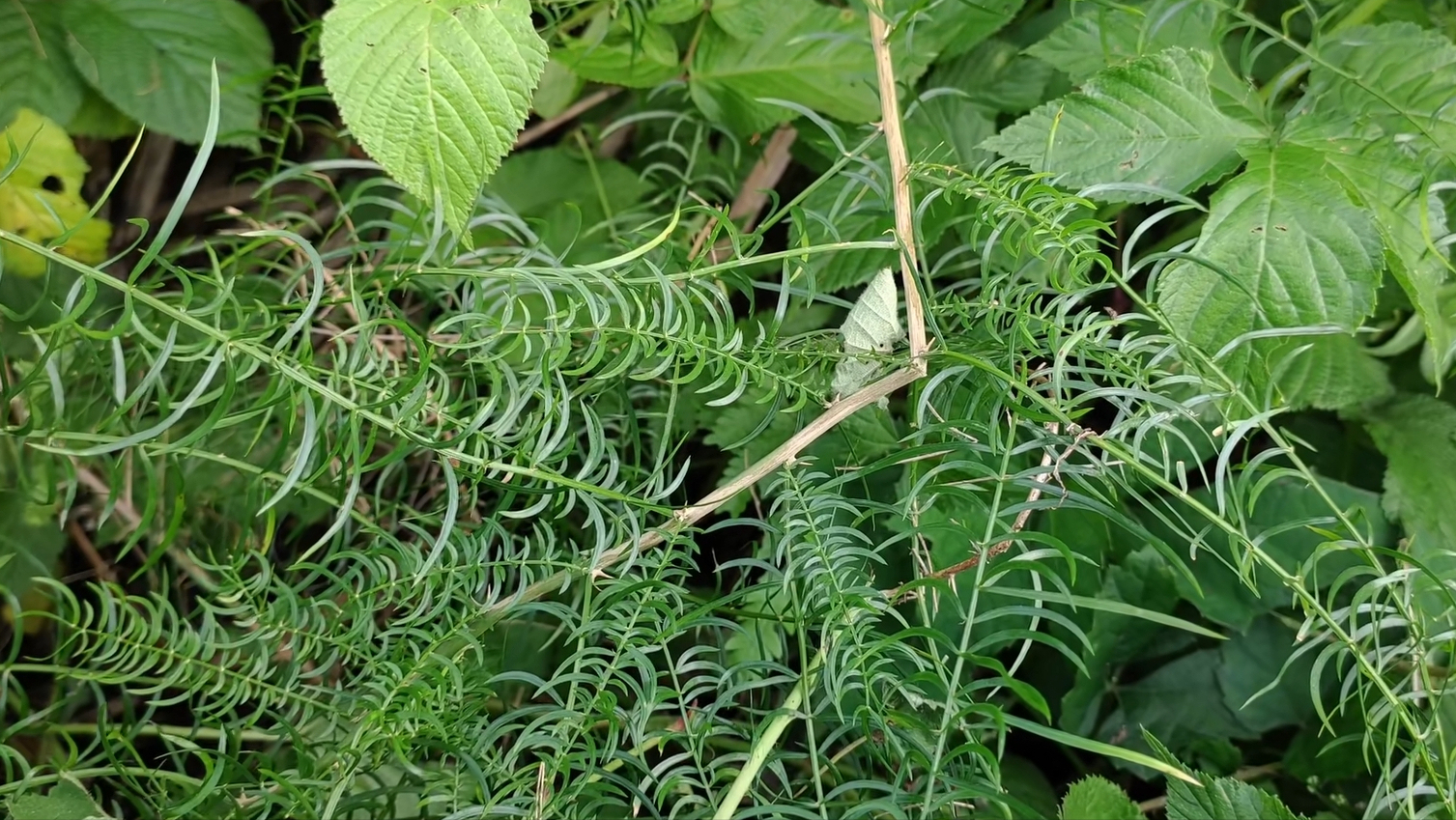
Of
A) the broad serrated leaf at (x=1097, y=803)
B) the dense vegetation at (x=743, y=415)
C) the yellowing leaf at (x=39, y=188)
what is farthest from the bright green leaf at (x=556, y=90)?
the broad serrated leaf at (x=1097, y=803)

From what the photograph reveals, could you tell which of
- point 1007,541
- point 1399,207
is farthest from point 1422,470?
point 1007,541

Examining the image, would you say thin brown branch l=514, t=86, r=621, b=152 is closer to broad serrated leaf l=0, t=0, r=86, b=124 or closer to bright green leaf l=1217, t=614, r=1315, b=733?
broad serrated leaf l=0, t=0, r=86, b=124

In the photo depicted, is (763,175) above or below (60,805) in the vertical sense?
above

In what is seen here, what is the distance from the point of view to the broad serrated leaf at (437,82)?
50 centimetres

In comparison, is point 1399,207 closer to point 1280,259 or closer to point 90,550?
point 1280,259

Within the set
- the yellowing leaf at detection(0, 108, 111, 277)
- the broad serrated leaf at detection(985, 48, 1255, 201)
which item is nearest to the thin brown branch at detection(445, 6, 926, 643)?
the broad serrated leaf at detection(985, 48, 1255, 201)

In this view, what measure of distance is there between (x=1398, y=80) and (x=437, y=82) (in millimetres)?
640

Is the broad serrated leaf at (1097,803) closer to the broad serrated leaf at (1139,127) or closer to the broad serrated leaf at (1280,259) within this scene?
the broad serrated leaf at (1280,259)

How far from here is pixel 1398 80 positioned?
0.62 meters

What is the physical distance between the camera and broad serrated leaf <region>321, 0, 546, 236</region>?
50cm

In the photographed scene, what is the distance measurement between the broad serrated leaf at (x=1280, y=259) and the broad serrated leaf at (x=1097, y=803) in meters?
A: 0.28

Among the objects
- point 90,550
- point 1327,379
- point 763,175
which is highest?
point 763,175

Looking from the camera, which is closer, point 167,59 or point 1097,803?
point 1097,803

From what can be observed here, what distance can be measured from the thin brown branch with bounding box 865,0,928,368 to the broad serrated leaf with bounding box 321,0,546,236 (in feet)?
0.64
